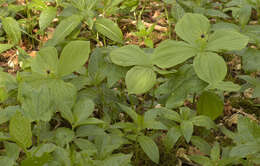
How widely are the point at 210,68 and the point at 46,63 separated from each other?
2.71 feet

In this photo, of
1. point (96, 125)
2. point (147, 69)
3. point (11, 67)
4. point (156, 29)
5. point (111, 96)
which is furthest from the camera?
point (156, 29)

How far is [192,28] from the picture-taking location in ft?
5.44

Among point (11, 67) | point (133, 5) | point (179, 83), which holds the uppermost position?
point (133, 5)

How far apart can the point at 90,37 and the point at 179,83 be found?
1.40 m

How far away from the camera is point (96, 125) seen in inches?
69.1

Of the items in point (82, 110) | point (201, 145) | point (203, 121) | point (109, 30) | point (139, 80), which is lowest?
point (201, 145)

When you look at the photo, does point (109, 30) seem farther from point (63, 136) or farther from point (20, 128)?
point (20, 128)

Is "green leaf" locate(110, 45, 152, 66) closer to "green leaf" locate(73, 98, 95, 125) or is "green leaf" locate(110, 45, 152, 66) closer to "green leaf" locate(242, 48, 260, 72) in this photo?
"green leaf" locate(73, 98, 95, 125)

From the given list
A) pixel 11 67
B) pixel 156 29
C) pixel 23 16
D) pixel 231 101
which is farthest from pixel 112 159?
pixel 23 16

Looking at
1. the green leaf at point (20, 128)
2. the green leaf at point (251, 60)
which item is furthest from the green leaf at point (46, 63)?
the green leaf at point (251, 60)

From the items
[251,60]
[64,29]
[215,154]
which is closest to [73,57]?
[64,29]

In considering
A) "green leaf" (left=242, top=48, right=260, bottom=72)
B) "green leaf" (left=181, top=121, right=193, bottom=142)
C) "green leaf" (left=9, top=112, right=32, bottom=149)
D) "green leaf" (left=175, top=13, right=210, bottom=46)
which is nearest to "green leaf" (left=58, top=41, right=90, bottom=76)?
"green leaf" (left=9, top=112, right=32, bottom=149)

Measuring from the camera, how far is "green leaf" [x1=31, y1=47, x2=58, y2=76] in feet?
5.65

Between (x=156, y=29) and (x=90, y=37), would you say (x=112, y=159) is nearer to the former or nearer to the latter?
(x=90, y=37)
